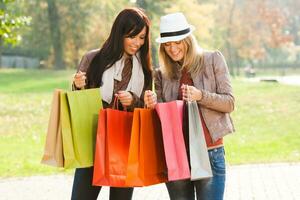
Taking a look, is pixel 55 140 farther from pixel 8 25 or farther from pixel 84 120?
pixel 8 25

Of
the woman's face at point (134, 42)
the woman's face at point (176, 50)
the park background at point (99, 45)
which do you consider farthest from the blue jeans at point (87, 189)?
the park background at point (99, 45)

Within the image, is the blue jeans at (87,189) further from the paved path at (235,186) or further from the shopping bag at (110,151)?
the paved path at (235,186)

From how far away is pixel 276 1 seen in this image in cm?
6725

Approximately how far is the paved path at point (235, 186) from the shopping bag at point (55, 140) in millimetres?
3595

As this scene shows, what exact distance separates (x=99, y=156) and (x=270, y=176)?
5275 mm

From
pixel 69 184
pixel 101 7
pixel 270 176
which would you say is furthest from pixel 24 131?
pixel 101 7

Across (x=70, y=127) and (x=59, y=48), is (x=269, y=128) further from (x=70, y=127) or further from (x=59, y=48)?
(x=59, y=48)

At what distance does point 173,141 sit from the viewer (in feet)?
12.3

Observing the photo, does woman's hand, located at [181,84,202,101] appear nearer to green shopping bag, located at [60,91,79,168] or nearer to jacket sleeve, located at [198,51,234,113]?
jacket sleeve, located at [198,51,234,113]

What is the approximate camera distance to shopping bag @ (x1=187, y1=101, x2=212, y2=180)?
3.74 meters

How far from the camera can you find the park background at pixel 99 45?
12.0 m

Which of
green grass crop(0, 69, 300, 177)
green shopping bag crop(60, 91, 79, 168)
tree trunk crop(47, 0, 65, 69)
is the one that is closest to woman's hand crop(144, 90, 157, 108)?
green shopping bag crop(60, 91, 79, 168)

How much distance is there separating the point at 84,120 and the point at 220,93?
0.84 meters

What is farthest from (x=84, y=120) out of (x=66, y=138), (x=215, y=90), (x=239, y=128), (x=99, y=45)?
(x=99, y=45)
